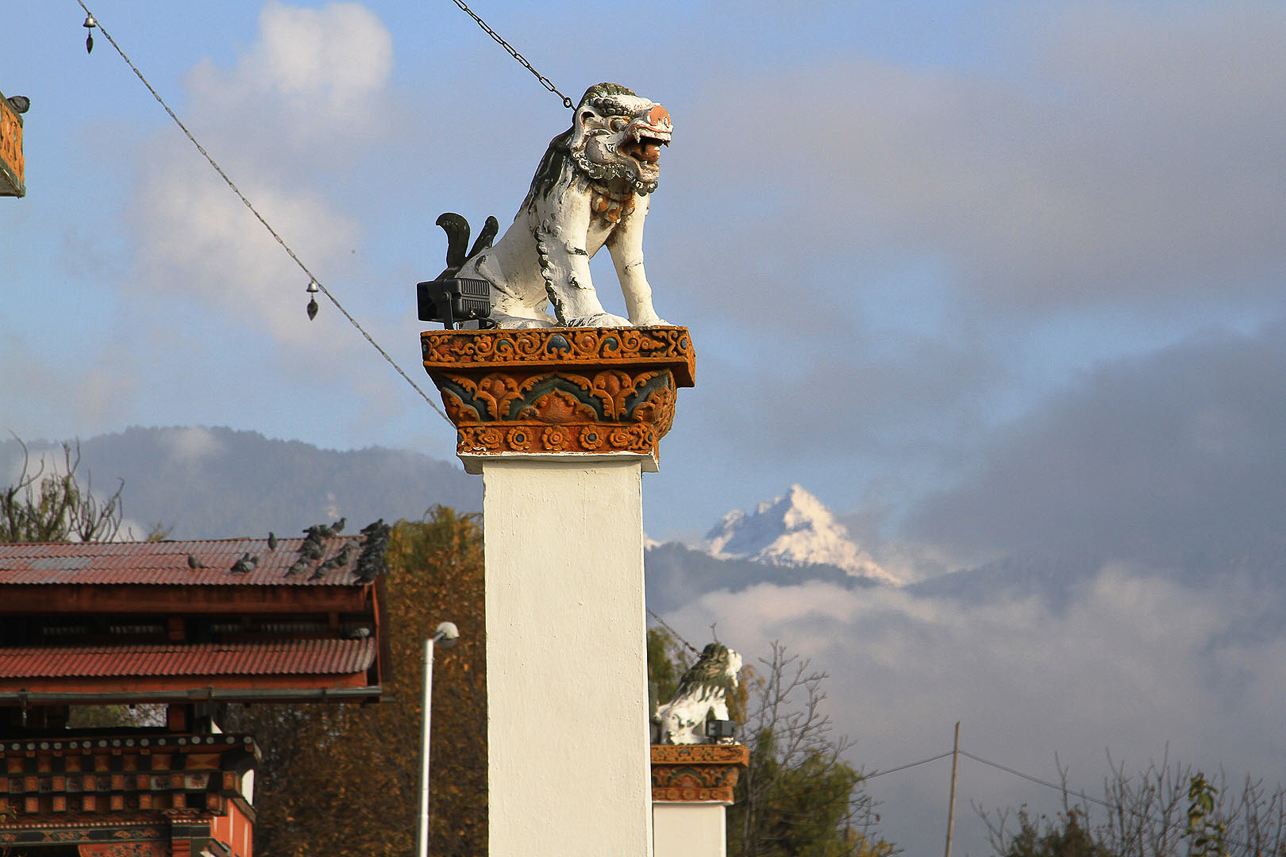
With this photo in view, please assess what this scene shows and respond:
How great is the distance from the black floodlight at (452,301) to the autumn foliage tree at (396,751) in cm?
1576

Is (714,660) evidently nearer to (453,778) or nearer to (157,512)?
(453,778)

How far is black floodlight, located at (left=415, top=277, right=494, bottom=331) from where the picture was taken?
423cm

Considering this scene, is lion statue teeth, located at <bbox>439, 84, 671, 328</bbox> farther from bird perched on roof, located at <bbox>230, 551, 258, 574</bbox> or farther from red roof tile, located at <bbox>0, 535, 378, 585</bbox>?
bird perched on roof, located at <bbox>230, 551, 258, 574</bbox>

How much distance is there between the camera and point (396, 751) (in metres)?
21.1

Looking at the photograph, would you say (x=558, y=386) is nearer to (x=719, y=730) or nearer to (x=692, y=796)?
(x=692, y=796)

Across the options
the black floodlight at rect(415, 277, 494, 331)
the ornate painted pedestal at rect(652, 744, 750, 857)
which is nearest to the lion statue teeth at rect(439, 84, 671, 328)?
the black floodlight at rect(415, 277, 494, 331)

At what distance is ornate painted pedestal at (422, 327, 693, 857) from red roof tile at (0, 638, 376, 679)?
5.28 m

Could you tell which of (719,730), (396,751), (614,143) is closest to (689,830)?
(719,730)

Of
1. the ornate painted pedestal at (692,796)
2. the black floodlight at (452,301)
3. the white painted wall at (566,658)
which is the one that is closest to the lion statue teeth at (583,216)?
the black floodlight at (452,301)

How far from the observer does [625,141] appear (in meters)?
4.48

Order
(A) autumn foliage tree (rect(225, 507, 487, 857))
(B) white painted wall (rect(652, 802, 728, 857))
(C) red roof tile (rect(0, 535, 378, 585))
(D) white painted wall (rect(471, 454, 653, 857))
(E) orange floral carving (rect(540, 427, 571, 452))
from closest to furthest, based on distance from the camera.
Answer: (D) white painted wall (rect(471, 454, 653, 857))
(E) orange floral carving (rect(540, 427, 571, 452))
(C) red roof tile (rect(0, 535, 378, 585))
(B) white painted wall (rect(652, 802, 728, 857))
(A) autumn foliage tree (rect(225, 507, 487, 857))

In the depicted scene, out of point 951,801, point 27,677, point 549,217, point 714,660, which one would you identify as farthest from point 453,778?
point 549,217

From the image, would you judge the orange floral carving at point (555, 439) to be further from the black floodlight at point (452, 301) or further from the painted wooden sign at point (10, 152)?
the painted wooden sign at point (10, 152)

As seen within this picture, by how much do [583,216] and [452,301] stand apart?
20.1 inches
